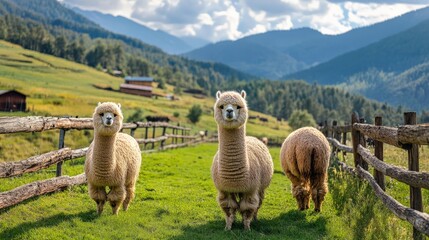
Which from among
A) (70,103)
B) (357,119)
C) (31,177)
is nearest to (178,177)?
(31,177)

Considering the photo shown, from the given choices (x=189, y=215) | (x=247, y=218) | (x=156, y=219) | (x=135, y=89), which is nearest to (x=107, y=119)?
(x=156, y=219)

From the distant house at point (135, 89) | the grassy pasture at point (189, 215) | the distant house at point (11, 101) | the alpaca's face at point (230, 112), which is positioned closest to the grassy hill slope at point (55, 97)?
the distant house at point (11, 101)

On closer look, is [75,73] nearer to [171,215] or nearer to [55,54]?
[55,54]

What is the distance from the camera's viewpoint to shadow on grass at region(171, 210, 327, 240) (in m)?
7.73

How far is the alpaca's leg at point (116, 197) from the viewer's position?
28.4 feet

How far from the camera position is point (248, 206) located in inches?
313

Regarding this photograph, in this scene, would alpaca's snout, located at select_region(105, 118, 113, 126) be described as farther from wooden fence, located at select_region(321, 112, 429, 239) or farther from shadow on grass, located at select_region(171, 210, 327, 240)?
wooden fence, located at select_region(321, 112, 429, 239)

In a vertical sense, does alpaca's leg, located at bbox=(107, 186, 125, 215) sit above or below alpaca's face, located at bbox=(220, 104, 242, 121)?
below

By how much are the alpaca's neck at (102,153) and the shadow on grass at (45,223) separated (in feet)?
2.89

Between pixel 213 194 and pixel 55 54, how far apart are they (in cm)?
13887

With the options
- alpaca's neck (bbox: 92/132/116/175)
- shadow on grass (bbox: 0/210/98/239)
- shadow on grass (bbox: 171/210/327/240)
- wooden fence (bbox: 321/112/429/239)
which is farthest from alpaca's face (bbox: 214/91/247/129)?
shadow on grass (bbox: 0/210/98/239)

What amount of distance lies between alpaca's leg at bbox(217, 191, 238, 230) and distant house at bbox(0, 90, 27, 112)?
4422cm

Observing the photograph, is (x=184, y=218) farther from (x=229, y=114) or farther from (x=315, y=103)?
(x=315, y=103)

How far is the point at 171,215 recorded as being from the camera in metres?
9.20
